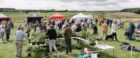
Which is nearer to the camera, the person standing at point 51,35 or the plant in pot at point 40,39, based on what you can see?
the person standing at point 51,35

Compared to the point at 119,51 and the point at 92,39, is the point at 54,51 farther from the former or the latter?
the point at 119,51

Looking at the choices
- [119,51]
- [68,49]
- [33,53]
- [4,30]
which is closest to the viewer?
[33,53]

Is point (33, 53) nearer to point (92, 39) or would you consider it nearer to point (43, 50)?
point (43, 50)

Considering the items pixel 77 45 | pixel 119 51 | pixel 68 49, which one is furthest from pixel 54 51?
pixel 119 51

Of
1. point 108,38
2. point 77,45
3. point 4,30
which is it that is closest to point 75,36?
point 77,45

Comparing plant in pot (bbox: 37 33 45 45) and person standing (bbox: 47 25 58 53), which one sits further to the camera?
plant in pot (bbox: 37 33 45 45)

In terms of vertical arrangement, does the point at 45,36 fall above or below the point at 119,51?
above

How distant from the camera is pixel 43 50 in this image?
15.5 meters

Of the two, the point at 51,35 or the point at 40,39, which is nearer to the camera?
the point at 51,35

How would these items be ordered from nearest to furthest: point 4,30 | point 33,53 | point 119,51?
point 33,53, point 119,51, point 4,30

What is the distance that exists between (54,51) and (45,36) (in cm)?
116

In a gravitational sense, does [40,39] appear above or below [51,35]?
below

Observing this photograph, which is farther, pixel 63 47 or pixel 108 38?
pixel 108 38

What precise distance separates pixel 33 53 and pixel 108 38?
924cm
